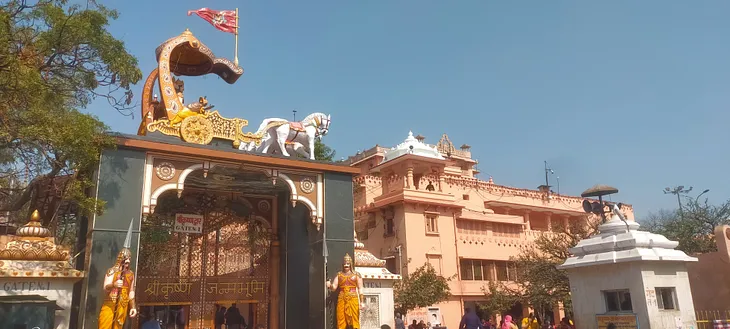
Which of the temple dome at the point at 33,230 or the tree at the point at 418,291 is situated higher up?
the temple dome at the point at 33,230

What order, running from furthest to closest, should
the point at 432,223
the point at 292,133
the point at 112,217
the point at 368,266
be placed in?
the point at 432,223 → the point at 292,133 → the point at 368,266 → the point at 112,217

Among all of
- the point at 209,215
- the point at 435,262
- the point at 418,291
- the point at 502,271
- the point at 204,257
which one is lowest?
the point at 418,291

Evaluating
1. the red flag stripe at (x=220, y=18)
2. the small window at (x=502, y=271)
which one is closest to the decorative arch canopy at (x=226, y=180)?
the red flag stripe at (x=220, y=18)

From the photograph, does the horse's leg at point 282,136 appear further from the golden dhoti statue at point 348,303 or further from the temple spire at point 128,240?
the temple spire at point 128,240

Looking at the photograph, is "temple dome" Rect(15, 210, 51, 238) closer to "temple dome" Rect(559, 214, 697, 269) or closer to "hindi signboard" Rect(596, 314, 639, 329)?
"temple dome" Rect(559, 214, 697, 269)

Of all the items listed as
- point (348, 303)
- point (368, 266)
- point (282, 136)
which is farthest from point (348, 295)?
point (282, 136)

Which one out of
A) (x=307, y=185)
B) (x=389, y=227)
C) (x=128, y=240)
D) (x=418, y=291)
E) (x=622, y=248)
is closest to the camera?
(x=128, y=240)

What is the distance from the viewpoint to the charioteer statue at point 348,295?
1127 cm

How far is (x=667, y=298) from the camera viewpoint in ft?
32.9

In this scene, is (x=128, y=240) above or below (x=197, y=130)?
below

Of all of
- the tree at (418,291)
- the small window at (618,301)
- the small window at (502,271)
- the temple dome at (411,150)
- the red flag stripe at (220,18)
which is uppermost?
the temple dome at (411,150)

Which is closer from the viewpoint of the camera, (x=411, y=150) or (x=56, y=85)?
(x=56, y=85)

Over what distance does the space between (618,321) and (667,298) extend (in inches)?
43.4

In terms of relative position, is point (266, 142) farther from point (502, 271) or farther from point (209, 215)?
point (502, 271)
